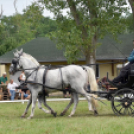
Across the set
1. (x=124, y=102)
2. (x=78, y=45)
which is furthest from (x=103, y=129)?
(x=78, y=45)

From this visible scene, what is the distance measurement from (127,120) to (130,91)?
4.22 ft

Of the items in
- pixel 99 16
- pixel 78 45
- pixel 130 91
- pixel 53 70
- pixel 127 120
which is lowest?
pixel 127 120

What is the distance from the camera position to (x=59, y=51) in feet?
86.6

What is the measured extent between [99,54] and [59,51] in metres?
3.36

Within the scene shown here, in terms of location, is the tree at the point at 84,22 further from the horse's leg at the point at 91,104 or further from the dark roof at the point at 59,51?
the horse's leg at the point at 91,104

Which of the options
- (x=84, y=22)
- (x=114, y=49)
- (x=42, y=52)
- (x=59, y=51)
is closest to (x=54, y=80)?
(x=84, y=22)

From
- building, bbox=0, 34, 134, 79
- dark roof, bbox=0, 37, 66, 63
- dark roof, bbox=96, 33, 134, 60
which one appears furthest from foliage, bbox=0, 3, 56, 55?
dark roof, bbox=96, 33, 134, 60

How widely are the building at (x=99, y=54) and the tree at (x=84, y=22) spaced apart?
3.87 m

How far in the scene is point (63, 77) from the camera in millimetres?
10398

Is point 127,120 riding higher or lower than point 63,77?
lower

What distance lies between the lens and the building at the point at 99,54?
24381mm

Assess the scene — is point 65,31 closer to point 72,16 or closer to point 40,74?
point 72,16

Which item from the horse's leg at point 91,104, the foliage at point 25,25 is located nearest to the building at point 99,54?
the foliage at point 25,25

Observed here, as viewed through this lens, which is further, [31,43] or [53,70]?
[31,43]
